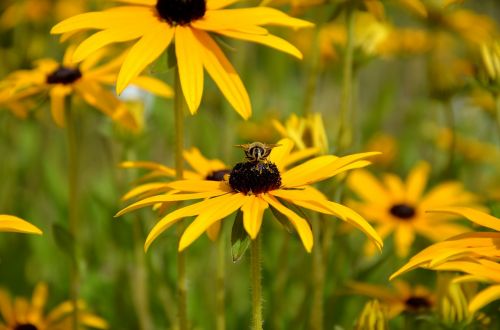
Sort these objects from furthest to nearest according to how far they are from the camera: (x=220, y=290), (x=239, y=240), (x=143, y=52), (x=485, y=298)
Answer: (x=220, y=290), (x=143, y=52), (x=239, y=240), (x=485, y=298)

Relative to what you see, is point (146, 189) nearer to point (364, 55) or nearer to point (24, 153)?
point (364, 55)

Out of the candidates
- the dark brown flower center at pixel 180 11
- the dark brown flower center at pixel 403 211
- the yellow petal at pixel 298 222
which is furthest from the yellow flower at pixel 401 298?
the dark brown flower center at pixel 180 11

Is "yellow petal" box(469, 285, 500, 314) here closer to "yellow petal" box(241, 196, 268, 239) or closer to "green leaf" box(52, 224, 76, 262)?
"yellow petal" box(241, 196, 268, 239)

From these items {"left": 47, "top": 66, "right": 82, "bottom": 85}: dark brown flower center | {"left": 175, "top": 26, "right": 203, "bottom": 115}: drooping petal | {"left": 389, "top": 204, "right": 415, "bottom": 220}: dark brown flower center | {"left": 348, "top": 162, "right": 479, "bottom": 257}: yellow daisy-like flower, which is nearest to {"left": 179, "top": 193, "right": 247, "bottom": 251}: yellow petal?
{"left": 175, "top": 26, "right": 203, "bottom": 115}: drooping petal

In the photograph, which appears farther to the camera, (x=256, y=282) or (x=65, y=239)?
(x=65, y=239)

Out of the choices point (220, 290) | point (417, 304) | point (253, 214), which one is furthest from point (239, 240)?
point (417, 304)

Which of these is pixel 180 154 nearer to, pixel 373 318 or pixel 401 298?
pixel 373 318
